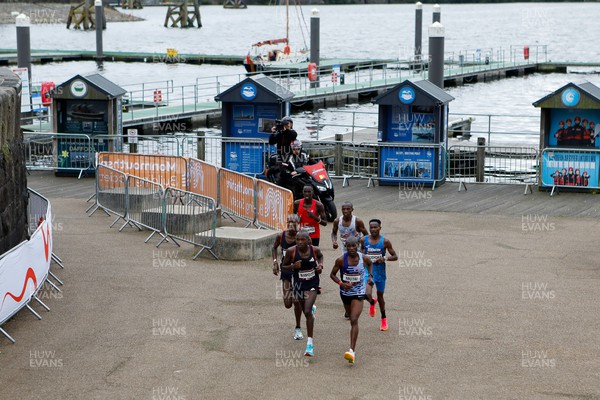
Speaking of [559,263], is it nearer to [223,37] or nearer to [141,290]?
[141,290]

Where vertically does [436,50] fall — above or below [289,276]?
above

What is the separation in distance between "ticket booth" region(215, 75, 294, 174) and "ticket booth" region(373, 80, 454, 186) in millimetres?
2755

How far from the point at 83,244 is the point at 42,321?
4977 mm

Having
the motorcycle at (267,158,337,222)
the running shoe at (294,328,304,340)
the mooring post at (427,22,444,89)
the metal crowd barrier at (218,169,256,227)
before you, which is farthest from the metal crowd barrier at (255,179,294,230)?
the mooring post at (427,22,444,89)

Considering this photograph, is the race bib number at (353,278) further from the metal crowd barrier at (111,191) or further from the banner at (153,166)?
the banner at (153,166)

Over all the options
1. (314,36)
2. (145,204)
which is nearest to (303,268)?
(145,204)

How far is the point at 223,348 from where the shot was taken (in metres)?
13.0

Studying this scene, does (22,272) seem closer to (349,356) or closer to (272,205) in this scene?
(349,356)

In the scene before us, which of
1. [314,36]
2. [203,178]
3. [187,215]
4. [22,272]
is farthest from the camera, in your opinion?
[314,36]

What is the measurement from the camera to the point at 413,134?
25703 mm

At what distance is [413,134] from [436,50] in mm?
9534

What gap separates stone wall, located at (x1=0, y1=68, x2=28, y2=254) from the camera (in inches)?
607

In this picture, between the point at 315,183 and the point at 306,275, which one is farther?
the point at 315,183

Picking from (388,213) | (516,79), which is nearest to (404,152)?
(388,213)
